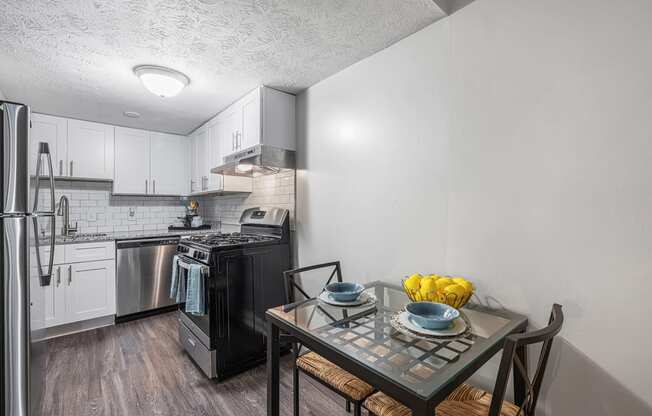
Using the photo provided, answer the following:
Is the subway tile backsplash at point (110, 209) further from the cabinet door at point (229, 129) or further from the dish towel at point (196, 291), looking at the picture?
the dish towel at point (196, 291)

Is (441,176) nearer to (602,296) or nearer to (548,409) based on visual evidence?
(602,296)

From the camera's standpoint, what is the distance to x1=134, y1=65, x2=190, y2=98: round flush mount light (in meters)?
2.06

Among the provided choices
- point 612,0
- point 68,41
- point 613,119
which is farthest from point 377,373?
point 68,41

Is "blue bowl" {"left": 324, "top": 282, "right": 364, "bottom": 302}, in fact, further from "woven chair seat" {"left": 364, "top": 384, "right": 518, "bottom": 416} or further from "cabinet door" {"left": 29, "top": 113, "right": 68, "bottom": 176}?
"cabinet door" {"left": 29, "top": 113, "right": 68, "bottom": 176}

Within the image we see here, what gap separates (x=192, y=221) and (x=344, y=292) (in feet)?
10.5

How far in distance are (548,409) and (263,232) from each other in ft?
7.54

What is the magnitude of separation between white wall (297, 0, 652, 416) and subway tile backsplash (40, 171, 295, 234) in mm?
1351

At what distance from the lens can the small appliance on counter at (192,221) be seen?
391 centimetres

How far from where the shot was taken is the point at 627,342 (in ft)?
3.38

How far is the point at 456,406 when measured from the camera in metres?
1.09

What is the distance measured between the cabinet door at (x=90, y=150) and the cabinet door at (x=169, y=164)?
0.48m

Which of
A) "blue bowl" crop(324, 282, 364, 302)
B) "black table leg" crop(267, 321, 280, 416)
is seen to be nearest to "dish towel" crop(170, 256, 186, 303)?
"black table leg" crop(267, 321, 280, 416)

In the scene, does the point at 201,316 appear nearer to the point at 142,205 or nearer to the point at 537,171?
the point at 537,171

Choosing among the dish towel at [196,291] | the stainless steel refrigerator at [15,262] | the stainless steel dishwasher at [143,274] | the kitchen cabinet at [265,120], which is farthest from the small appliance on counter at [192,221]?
the stainless steel refrigerator at [15,262]
